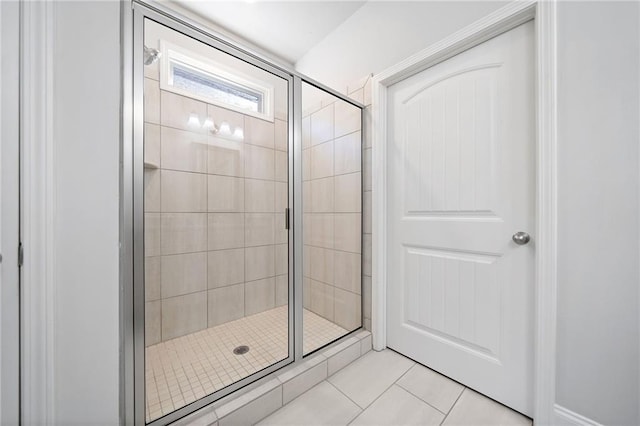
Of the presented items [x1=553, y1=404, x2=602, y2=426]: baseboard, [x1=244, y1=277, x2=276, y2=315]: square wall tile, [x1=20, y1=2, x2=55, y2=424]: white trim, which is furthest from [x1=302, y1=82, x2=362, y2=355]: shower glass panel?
[x1=20, y1=2, x2=55, y2=424]: white trim

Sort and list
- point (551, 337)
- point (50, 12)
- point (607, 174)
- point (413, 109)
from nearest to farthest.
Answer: point (50, 12)
point (607, 174)
point (551, 337)
point (413, 109)

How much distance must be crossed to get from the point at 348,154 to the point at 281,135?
53 centimetres

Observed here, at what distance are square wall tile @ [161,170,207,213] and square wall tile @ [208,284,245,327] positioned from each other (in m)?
0.60

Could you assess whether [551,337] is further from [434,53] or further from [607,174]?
[434,53]

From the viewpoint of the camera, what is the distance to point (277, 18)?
1.88 meters

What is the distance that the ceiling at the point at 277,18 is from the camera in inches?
69.6

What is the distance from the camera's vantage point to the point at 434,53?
1.37 m

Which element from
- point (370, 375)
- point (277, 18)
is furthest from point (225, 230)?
point (277, 18)

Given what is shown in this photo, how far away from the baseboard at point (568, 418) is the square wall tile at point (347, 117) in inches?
68.4

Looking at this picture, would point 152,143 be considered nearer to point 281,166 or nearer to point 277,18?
point 281,166

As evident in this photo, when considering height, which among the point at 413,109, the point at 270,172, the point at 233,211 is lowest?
the point at 233,211

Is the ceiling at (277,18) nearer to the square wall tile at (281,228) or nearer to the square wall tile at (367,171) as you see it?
the square wall tile at (367,171)

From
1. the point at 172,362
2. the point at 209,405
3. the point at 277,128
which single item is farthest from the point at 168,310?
the point at 277,128

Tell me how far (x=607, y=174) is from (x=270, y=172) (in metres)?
1.54
